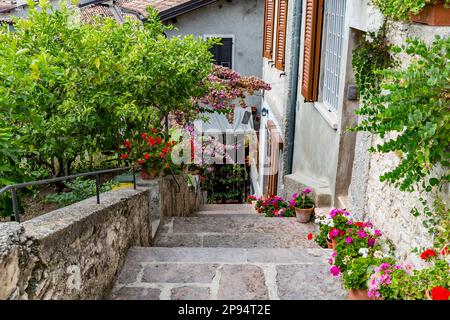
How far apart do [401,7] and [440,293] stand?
2258 millimetres

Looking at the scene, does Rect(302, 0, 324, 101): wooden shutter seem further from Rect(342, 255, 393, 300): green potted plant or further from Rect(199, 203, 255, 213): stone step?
Rect(342, 255, 393, 300): green potted plant

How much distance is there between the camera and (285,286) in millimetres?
4215

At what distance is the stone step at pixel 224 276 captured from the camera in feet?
13.4

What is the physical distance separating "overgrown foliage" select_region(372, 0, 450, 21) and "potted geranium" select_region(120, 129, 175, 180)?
10.3 ft

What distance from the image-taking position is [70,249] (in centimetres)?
347

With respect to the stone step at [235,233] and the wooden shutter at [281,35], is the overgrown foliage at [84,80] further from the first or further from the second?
the wooden shutter at [281,35]

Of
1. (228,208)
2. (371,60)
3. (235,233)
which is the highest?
(371,60)

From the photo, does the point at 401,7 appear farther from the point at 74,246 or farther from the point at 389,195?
the point at 74,246

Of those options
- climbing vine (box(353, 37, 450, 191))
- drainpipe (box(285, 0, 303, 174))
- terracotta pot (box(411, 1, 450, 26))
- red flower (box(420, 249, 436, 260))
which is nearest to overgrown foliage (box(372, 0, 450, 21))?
terracotta pot (box(411, 1, 450, 26))

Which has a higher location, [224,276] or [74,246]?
[74,246]

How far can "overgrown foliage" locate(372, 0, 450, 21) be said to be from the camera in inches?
139

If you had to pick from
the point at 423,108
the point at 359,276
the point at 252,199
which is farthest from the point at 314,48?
the point at 423,108

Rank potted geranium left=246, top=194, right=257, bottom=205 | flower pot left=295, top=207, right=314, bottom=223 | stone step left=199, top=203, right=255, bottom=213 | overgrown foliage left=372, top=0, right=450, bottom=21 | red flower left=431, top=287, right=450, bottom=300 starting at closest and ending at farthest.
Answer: red flower left=431, top=287, right=450, bottom=300 → overgrown foliage left=372, top=0, right=450, bottom=21 → flower pot left=295, top=207, right=314, bottom=223 → stone step left=199, top=203, right=255, bottom=213 → potted geranium left=246, top=194, right=257, bottom=205
